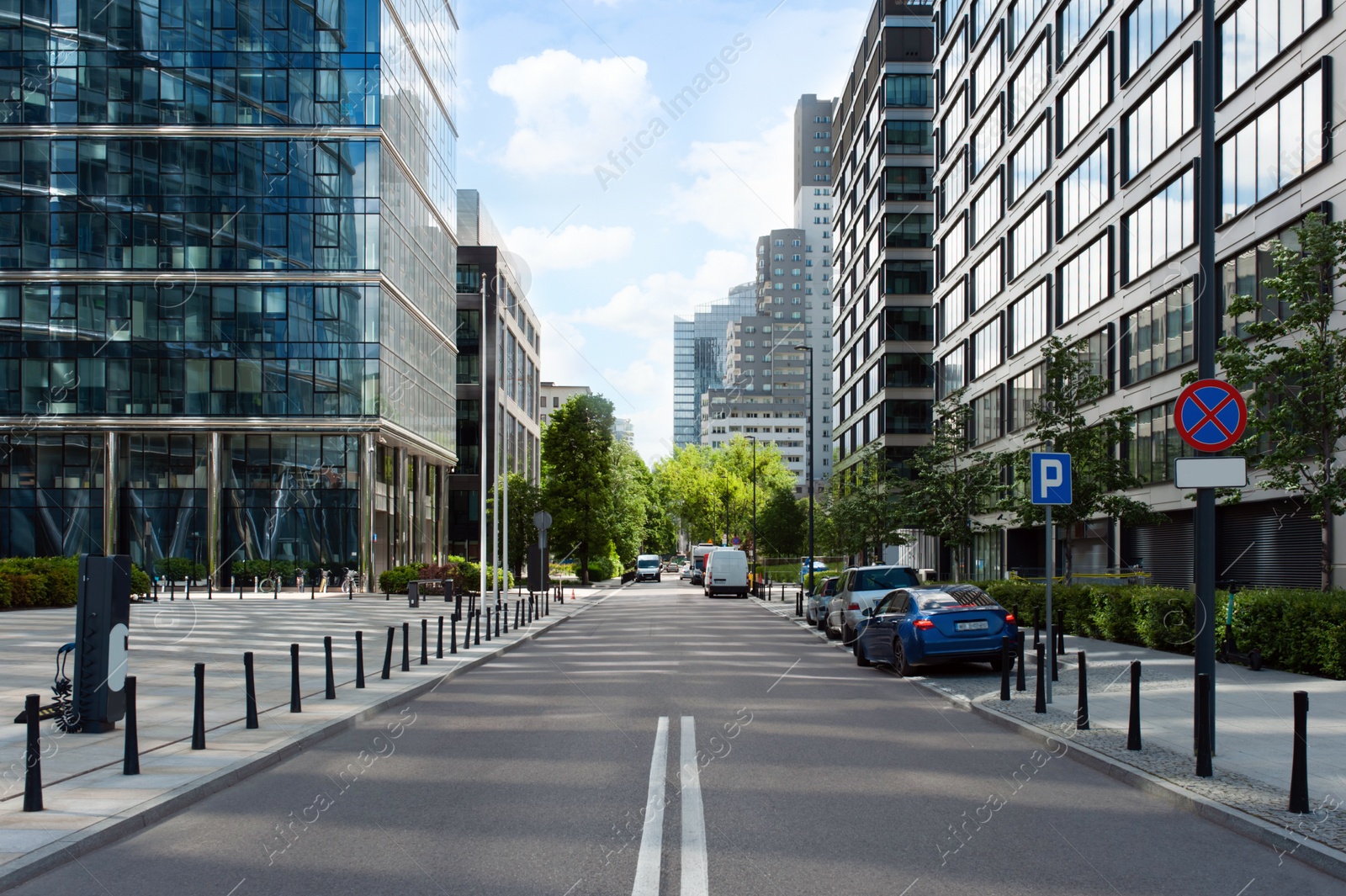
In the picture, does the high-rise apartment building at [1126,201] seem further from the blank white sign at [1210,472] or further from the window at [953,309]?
the blank white sign at [1210,472]

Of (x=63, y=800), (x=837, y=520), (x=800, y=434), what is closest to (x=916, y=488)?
(x=837, y=520)

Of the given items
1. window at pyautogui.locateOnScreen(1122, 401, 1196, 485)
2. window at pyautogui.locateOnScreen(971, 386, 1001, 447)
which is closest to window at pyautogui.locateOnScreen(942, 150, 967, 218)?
window at pyautogui.locateOnScreen(971, 386, 1001, 447)

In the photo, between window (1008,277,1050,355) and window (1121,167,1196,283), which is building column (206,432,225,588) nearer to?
window (1008,277,1050,355)

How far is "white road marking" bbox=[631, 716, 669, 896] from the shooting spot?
5.83 m

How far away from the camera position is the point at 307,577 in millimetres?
52875

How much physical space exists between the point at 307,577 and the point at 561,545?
62.7 feet

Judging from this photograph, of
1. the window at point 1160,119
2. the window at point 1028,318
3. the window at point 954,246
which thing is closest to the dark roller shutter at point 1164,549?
the window at point 1028,318

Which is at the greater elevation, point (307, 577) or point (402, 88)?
point (402, 88)

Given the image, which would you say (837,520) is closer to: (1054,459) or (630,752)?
(1054,459)

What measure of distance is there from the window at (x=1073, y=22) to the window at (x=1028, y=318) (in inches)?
347

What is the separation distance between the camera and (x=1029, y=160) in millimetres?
48969

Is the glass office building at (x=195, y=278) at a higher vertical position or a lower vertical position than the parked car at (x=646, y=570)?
higher

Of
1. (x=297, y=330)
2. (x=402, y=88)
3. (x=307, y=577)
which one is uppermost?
(x=402, y=88)

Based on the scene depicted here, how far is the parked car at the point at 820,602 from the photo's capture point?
91.8 ft
